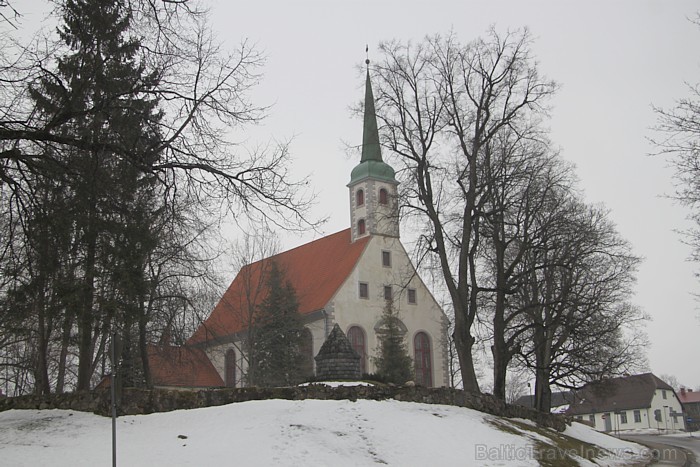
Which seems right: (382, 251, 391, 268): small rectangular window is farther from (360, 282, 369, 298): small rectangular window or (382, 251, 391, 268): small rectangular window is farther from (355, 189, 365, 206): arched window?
(355, 189, 365, 206): arched window

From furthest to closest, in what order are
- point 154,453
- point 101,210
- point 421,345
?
point 421,345 < point 154,453 < point 101,210

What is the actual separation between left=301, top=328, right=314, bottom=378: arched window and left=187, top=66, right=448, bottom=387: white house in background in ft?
0.22

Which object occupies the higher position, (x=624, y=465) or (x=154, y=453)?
(x=154, y=453)

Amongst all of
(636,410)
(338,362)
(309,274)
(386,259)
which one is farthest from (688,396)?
(338,362)

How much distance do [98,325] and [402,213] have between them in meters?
12.9

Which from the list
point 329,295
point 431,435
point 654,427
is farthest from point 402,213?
point 654,427

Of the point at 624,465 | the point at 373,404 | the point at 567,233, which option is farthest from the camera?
the point at 567,233

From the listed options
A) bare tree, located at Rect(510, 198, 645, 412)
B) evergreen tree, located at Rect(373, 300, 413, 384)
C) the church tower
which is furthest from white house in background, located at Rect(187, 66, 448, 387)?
bare tree, located at Rect(510, 198, 645, 412)

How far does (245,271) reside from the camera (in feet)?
140

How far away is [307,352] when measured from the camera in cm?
4119

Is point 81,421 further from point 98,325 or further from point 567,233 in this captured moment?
point 567,233

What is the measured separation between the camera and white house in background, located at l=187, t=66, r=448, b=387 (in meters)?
41.2

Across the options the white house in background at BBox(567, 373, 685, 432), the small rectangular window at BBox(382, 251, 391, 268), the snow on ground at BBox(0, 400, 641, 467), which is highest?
the small rectangular window at BBox(382, 251, 391, 268)

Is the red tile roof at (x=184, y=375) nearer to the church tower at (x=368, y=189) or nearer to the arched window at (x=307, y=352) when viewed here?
the arched window at (x=307, y=352)
